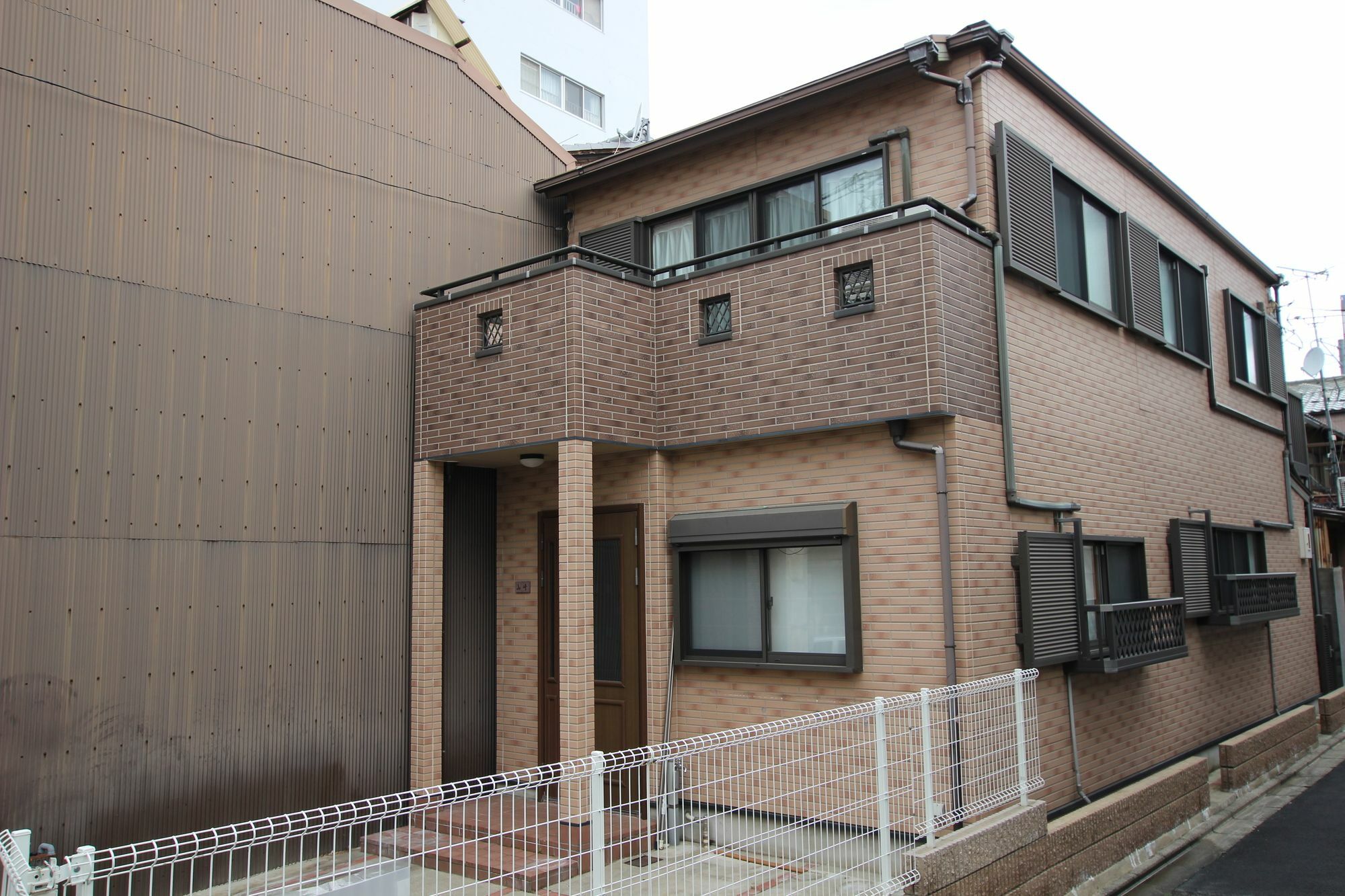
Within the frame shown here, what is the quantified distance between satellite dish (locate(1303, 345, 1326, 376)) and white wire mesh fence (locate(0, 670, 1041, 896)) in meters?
16.6

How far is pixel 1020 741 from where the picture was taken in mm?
7379

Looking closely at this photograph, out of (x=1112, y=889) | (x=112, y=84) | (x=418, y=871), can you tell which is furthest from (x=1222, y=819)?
(x=112, y=84)

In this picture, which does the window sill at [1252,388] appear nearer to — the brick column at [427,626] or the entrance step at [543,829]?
the entrance step at [543,829]

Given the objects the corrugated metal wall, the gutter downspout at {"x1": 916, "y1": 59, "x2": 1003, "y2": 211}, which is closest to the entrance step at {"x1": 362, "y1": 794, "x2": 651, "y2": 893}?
the corrugated metal wall

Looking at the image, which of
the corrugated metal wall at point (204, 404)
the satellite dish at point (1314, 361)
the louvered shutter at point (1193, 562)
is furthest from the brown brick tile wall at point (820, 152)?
the satellite dish at point (1314, 361)

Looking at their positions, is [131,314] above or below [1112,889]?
above

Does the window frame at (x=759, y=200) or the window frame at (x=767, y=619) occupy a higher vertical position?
the window frame at (x=759, y=200)

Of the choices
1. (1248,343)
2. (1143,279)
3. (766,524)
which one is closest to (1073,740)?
(766,524)

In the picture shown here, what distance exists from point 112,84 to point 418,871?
261 inches

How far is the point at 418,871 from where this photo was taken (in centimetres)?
783

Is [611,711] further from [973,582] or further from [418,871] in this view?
[973,582]

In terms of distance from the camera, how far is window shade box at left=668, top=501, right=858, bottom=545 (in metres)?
8.20

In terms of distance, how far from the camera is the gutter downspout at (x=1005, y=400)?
8406 mm

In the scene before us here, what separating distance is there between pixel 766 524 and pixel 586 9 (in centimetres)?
2395
